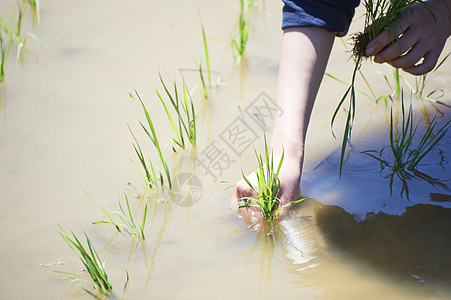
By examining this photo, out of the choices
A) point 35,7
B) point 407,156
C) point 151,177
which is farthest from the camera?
point 35,7

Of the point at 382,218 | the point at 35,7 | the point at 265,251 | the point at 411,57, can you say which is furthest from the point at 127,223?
the point at 35,7

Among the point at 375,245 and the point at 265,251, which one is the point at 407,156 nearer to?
the point at 375,245

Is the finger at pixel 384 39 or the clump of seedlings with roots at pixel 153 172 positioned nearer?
the finger at pixel 384 39

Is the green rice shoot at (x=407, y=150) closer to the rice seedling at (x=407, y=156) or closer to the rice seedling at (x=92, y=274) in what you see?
the rice seedling at (x=407, y=156)

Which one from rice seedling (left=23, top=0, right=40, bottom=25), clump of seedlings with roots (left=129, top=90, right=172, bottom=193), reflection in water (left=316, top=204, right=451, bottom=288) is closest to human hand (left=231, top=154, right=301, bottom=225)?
reflection in water (left=316, top=204, right=451, bottom=288)

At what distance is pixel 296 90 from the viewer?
168 cm

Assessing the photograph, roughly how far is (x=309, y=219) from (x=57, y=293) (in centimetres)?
82

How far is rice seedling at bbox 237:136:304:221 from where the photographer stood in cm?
160

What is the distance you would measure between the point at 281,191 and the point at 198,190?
0.34 metres

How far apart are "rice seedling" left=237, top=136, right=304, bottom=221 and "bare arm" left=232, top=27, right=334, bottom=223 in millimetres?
27

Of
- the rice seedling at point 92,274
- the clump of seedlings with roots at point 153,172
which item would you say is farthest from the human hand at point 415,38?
the rice seedling at point 92,274

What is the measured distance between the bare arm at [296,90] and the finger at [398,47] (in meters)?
0.17

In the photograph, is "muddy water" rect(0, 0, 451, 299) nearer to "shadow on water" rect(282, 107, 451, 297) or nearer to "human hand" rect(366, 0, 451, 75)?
"shadow on water" rect(282, 107, 451, 297)

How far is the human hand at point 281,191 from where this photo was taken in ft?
5.50
